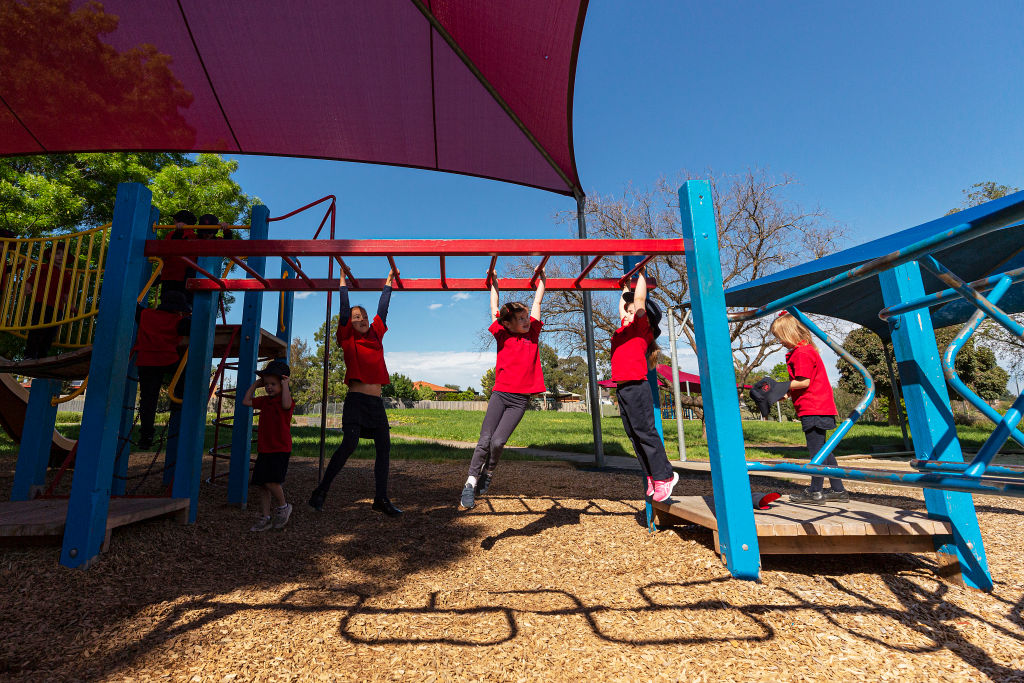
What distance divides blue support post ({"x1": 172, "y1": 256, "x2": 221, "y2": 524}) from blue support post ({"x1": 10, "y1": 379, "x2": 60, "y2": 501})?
4.93ft

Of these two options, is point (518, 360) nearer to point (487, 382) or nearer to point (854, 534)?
point (854, 534)

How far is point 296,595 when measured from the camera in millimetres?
2459

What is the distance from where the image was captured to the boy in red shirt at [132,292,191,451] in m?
3.95

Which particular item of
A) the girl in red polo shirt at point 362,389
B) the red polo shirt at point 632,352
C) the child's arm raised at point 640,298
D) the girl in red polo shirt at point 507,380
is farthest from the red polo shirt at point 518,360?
the girl in red polo shirt at point 362,389

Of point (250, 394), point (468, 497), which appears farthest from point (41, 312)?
point (468, 497)

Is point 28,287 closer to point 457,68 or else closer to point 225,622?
point 225,622

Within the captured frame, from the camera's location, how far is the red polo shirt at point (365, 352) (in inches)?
151

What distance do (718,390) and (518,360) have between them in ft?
4.52

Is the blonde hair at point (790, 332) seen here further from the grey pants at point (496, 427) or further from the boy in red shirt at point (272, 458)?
the boy in red shirt at point (272, 458)

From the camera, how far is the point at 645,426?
3.13 m

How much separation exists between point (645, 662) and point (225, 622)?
1873mm

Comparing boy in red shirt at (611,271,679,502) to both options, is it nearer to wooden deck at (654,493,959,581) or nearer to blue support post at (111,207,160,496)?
wooden deck at (654,493,959,581)

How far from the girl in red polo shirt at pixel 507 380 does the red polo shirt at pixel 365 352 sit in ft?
3.33

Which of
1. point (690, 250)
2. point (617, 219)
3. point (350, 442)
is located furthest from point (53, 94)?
point (617, 219)
